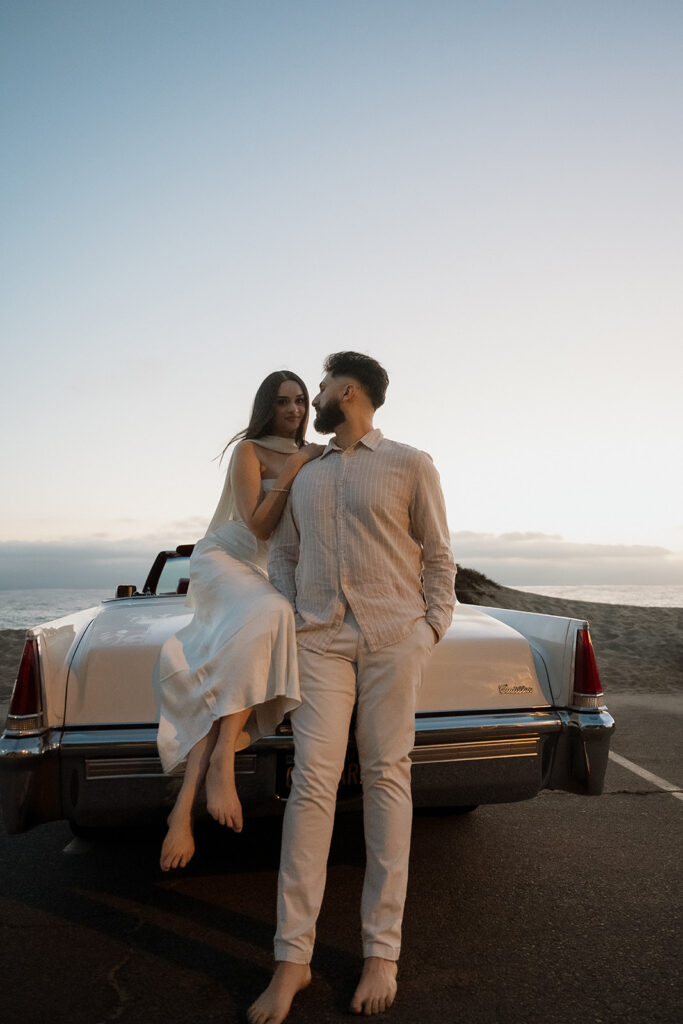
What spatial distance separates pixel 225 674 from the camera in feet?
8.87

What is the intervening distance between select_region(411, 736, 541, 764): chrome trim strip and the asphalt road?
587mm

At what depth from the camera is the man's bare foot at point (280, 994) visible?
2268 mm

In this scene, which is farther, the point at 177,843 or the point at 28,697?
the point at 28,697

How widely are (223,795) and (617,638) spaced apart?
13017 millimetres

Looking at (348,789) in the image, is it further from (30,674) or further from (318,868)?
(30,674)

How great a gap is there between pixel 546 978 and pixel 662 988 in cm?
35

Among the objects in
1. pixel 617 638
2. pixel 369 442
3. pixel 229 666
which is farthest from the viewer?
pixel 617 638

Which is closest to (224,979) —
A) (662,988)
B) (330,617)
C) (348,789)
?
(348,789)

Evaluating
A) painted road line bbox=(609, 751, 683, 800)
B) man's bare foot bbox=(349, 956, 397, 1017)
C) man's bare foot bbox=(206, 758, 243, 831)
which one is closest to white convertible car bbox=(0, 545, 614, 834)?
man's bare foot bbox=(206, 758, 243, 831)

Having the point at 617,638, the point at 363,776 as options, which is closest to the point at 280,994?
the point at 363,776

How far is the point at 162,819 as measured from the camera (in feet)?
9.54

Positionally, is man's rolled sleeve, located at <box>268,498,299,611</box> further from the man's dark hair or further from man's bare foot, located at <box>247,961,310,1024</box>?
man's bare foot, located at <box>247,961,310,1024</box>

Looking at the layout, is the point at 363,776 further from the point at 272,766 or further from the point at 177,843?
the point at 177,843

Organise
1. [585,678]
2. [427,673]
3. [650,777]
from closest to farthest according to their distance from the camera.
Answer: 1. [427,673]
2. [585,678]
3. [650,777]
